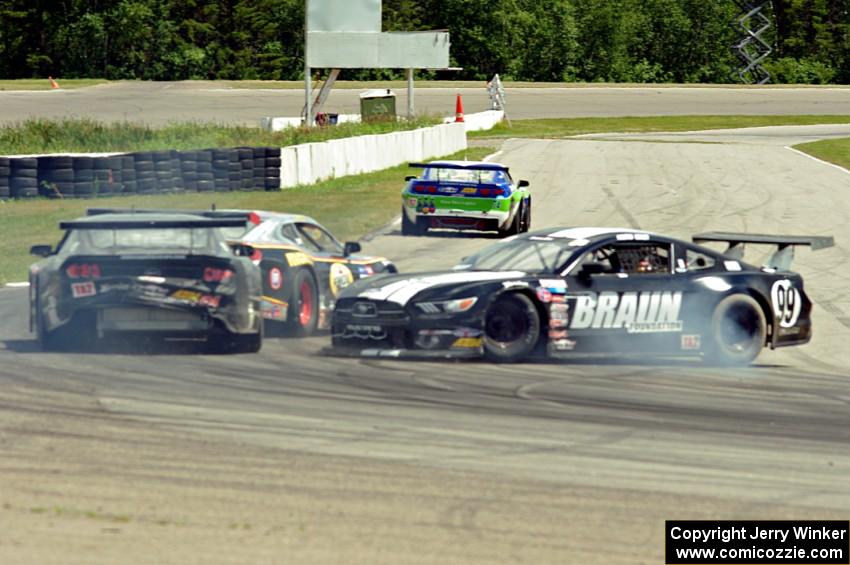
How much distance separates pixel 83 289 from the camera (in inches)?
459

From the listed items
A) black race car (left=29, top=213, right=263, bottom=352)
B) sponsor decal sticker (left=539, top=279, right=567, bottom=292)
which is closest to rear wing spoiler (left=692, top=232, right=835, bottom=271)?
sponsor decal sticker (left=539, top=279, right=567, bottom=292)

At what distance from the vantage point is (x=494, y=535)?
6.84 m

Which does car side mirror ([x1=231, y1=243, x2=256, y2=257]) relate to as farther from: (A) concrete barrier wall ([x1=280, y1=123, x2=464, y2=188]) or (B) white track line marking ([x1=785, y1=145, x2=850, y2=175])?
(B) white track line marking ([x1=785, y1=145, x2=850, y2=175])

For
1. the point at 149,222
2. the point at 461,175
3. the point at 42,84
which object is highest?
the point at 42,84

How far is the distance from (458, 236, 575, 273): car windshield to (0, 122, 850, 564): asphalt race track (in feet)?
3.19

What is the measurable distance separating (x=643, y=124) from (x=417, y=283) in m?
49.5

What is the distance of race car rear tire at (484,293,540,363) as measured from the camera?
1212 centimetres

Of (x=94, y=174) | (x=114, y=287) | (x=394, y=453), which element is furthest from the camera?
(x=94, y=174)

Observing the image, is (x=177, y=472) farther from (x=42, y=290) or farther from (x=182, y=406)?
(x=42, y=290)

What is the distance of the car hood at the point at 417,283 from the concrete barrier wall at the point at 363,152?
15829mm

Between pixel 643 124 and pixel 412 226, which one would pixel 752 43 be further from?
pixel 412 226

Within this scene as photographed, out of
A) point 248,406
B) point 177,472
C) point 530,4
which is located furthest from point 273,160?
point 530,4

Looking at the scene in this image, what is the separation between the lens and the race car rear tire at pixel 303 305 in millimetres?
13328

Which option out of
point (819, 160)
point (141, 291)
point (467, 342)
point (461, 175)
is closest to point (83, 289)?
point (141, 291)
